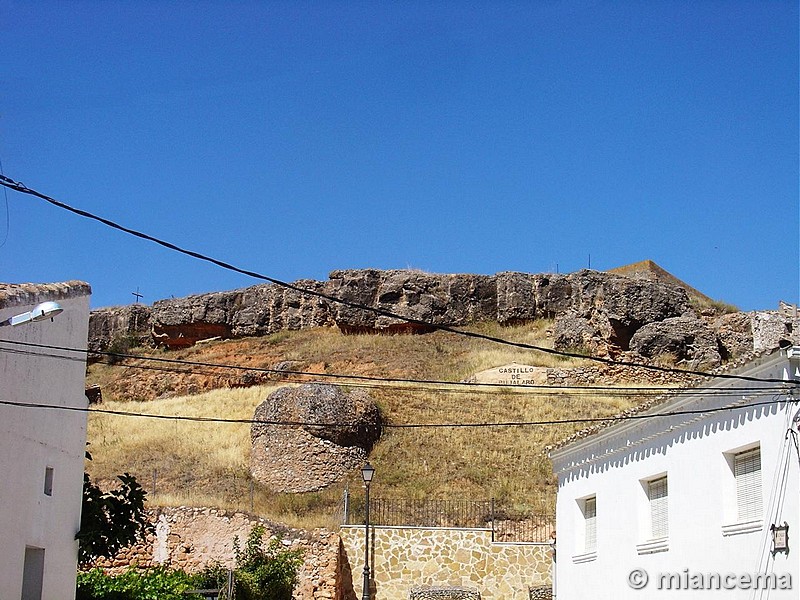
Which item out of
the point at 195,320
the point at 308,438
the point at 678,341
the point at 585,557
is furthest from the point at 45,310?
the point at 195,320

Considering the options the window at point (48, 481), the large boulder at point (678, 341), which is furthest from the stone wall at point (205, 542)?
the large boulder at point (678, 341)

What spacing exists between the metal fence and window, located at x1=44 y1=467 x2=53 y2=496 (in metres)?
10.8

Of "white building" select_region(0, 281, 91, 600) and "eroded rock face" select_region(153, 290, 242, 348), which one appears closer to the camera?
"white building" select_region(0, 281, 91, 600)

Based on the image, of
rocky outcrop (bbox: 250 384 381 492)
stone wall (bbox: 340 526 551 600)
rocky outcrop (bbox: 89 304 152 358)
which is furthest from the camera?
rocky outcrop (bbox: 89 304 152 358)

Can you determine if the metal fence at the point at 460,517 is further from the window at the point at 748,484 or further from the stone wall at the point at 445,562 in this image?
the window at the point at 748,484

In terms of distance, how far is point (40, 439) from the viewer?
16.7m

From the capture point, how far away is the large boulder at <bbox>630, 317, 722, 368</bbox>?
47.4 metres

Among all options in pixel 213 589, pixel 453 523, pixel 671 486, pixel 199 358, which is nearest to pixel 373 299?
pixel 199 358

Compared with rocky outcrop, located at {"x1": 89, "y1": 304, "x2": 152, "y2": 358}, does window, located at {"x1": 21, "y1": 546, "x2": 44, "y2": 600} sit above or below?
below

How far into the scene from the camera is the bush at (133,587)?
64.6ft

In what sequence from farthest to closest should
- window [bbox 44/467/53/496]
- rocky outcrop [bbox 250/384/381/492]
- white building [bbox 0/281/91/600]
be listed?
rocky outcrop [bbox 250/384/381/492], window [bbox 44/467/53/496], white building [bbox 0/281/91/600]

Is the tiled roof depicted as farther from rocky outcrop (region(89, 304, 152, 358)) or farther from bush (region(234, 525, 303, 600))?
rocky outcrop (region(89, 304, 152, 358))

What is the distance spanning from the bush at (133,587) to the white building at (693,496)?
23.8 ft

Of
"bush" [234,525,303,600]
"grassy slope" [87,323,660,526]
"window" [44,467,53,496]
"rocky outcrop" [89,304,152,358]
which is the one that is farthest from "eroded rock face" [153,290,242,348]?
"window" [44,467,53,496]
